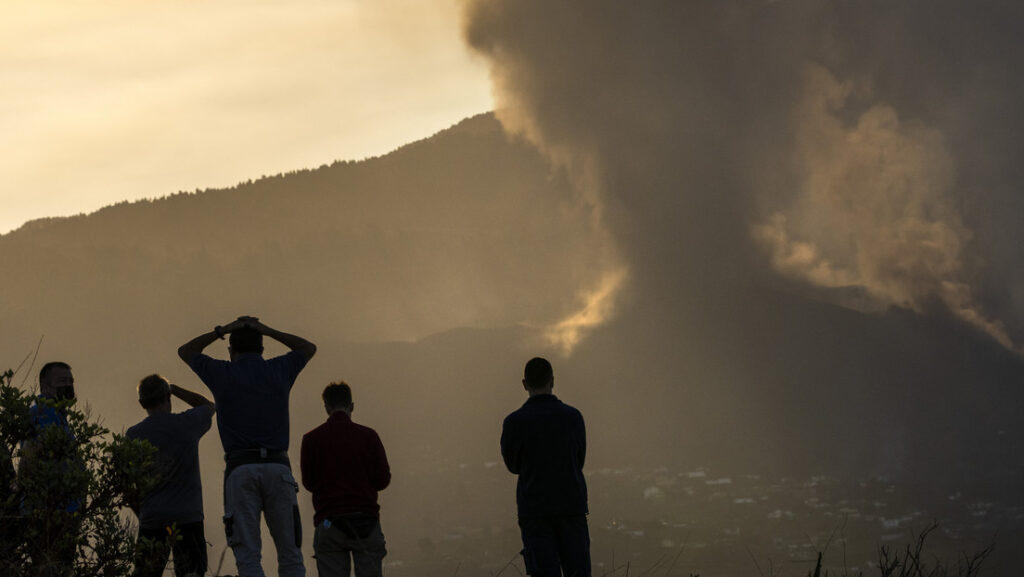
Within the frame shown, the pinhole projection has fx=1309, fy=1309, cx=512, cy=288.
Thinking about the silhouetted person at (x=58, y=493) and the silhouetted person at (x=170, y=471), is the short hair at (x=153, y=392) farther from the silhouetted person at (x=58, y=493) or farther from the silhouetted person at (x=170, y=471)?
the silhouetted person at (x=58, y=493)

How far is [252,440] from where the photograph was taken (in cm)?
1077

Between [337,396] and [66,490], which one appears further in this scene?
[337,396]

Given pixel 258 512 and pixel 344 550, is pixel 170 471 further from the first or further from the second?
pixel 344 550

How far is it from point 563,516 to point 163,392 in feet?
11.4

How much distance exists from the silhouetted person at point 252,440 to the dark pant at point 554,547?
6.34 feet

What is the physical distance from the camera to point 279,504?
10820 millimetres

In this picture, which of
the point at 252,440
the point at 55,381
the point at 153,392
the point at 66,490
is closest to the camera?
the point at 66,490

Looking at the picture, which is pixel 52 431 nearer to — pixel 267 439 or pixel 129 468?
pixel 129 468

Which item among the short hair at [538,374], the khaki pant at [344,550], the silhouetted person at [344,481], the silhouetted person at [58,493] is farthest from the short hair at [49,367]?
the short hair at [538,374]

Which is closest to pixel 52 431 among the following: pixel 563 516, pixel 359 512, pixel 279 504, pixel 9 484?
pixel 9 484

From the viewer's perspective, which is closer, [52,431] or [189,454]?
[52,431]

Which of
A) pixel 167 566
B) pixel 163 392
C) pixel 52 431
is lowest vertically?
pixel 167 566

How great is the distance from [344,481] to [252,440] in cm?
92

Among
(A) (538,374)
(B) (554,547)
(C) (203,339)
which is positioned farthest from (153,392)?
(B) (554,547)
